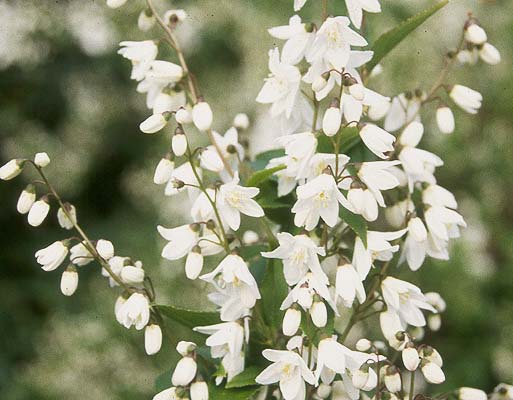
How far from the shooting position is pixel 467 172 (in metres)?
3.36

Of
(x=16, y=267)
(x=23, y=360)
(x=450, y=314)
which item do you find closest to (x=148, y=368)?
(x=23, y=360)

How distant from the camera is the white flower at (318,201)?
0.97 metres

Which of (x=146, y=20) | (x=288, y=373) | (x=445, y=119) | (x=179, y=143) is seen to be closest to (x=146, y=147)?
(x=146, y=20)

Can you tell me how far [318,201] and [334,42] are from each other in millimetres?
219

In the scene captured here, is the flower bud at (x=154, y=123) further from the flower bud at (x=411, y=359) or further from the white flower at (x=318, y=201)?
the flower bud at (x=411, y=359)

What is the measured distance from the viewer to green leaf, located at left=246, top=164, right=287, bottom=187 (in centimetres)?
108

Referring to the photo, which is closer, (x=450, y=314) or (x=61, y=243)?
(x=61, y=243)

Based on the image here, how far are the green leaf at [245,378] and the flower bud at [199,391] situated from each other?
0.05m

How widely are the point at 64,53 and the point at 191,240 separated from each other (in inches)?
97.8

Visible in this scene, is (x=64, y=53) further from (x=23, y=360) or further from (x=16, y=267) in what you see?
(x=23, y=360)

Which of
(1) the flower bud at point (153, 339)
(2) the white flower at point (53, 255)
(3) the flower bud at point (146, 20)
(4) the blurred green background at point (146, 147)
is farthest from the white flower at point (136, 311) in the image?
(4) the blurred green background at point (146, 147)

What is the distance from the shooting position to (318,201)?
3.32 ft

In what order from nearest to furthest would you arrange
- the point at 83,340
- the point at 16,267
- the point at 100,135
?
1. the point at 83,340
2. the point at 16,267
3. the point at 100,135

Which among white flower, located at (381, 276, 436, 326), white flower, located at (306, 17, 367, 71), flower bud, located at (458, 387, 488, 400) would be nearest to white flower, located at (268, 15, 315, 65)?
white flower, located at (306, 17, 367, 71)
